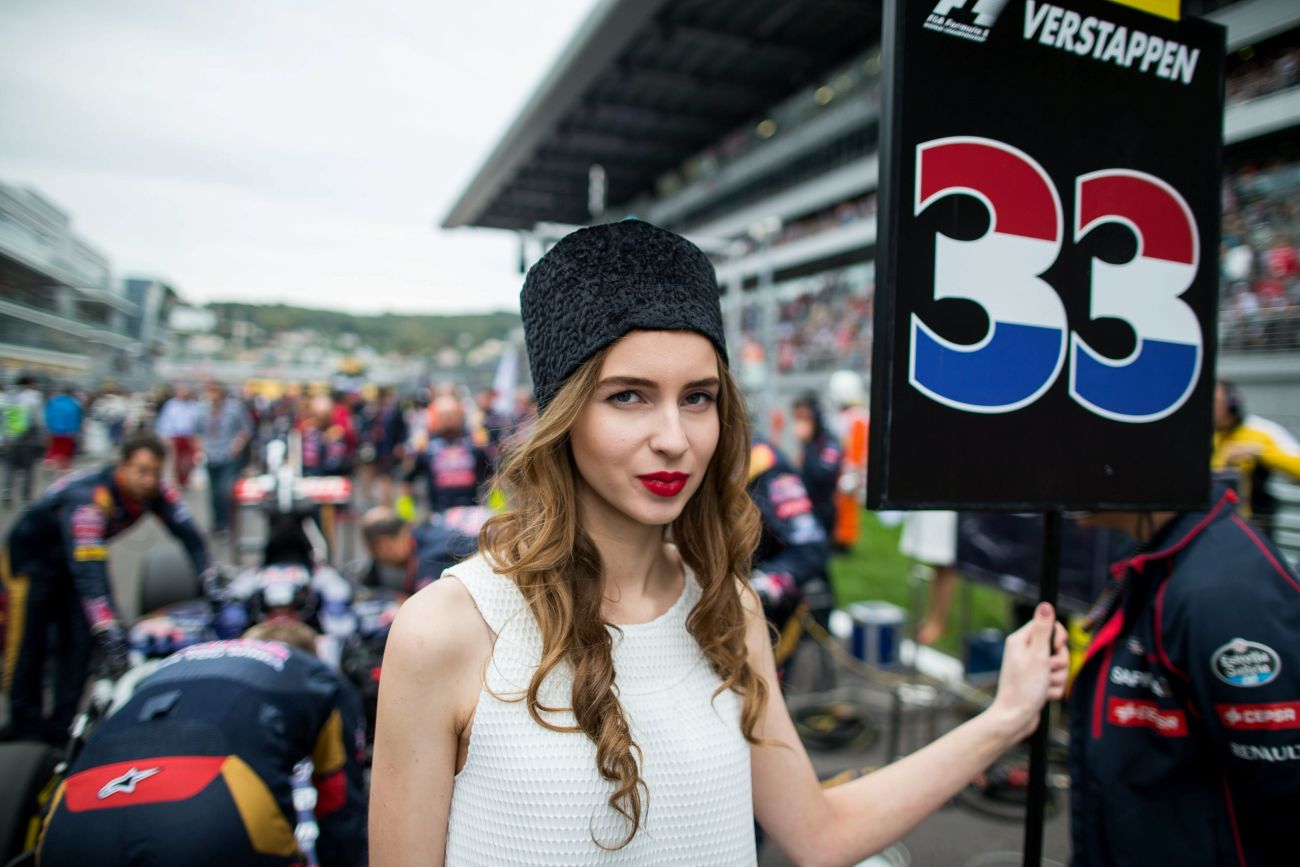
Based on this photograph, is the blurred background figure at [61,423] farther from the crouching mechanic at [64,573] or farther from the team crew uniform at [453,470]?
the crouching mechanic at [64,573]

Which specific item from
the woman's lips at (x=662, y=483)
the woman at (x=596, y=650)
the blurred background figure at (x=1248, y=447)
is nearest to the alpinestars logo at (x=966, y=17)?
the woman at (x=596, y=650)

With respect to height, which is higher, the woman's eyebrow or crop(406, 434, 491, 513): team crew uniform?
the woman's eyebrow

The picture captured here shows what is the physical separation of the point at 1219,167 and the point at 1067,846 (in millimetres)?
3508

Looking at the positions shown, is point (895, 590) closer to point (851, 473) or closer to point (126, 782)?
point (851, 473)

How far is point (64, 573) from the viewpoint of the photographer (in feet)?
13.9

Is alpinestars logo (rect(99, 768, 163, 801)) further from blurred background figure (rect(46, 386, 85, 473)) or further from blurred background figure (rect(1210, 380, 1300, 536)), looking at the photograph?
blurred background figure (rect(46, 386, 85, 473))

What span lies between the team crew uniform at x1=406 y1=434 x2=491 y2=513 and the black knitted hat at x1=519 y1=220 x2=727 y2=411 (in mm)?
6551

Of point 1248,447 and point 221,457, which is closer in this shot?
point 1248,447

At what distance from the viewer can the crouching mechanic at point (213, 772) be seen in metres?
1.92

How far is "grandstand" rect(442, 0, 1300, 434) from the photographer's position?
13969 mm

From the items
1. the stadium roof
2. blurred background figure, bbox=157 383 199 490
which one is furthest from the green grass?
the stadium roof

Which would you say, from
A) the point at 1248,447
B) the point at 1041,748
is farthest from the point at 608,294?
the point at 1248,447

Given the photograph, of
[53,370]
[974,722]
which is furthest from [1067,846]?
[53,370]

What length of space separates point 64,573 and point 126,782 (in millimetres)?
2960
